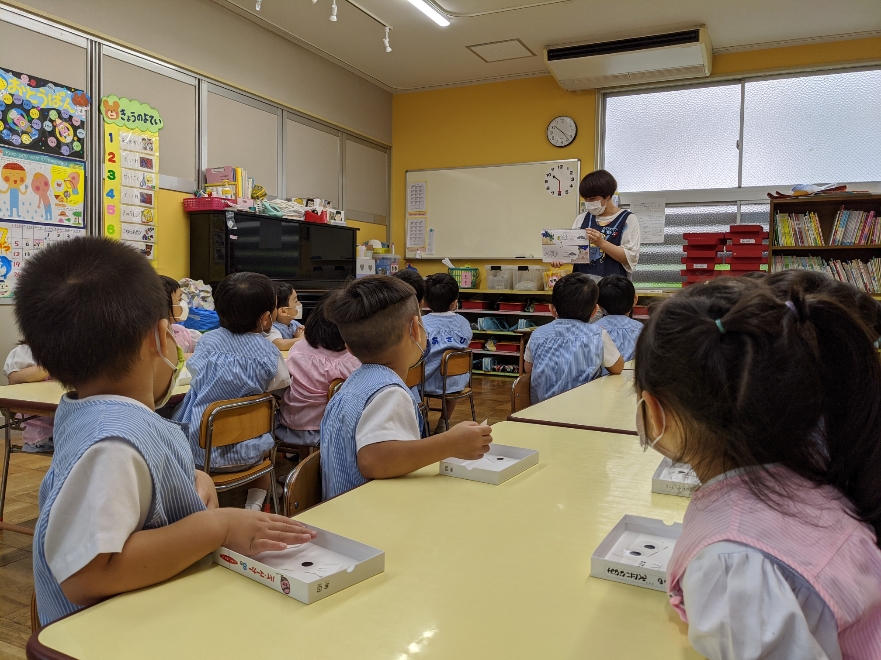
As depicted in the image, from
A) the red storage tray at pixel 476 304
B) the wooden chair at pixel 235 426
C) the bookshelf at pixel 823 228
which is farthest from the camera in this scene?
the red storage tray at pixel 476 304

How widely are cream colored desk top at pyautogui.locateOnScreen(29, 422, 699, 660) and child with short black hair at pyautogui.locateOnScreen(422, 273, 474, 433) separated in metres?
2.76

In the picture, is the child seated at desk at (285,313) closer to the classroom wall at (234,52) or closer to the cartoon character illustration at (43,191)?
the cartoon character illustration at (43,191)

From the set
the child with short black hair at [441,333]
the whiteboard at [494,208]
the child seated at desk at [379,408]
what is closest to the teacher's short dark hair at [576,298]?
the child with short black hair at [441,333]

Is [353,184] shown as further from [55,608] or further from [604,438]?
[55,608]

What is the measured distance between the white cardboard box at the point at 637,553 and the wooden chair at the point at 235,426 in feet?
4.91

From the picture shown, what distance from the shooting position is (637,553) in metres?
0.96

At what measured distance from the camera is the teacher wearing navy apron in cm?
366

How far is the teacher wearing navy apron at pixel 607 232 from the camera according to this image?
3.66m

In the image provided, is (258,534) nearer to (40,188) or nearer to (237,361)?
(237,361)

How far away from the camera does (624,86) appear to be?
6770 mm

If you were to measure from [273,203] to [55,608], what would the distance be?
5049 millimetres

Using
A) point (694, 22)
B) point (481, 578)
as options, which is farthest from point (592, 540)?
point (694, 22)

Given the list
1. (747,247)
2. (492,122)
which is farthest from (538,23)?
(747,247)

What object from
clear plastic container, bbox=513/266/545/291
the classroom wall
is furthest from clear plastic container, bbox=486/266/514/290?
the classroom wall
